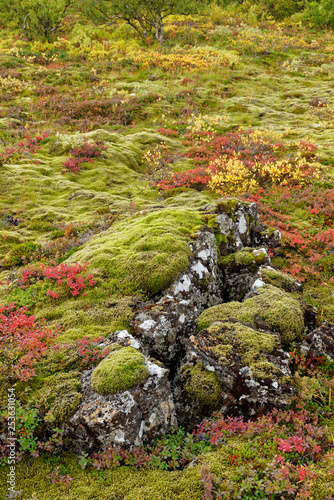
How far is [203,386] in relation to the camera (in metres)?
4.88

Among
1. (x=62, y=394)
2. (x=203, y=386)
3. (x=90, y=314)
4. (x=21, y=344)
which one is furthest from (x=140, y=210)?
(x=62, y=394)

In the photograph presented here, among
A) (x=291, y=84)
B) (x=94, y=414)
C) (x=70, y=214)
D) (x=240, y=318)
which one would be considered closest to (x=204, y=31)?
(x=291, y=84)

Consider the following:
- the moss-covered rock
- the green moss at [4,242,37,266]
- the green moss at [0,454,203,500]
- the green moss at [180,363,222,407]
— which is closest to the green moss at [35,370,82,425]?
the green moss at [0,454,203,500]

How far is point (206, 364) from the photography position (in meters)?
5.10

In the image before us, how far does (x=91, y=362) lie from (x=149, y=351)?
1064mm

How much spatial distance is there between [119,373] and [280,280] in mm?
4887

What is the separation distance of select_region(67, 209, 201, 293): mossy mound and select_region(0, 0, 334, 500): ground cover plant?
0.04 m

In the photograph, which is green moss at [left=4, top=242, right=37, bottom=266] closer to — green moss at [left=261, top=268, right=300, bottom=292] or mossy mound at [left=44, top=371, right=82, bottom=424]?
mossy mound at [left=44, top=371, right=82, bottom=424]

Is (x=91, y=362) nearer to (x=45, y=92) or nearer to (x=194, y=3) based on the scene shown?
(x=45, y=92)

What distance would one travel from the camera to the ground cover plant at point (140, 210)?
389cm

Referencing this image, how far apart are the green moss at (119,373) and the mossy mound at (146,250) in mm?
2091

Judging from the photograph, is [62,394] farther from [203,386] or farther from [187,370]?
[203,386]

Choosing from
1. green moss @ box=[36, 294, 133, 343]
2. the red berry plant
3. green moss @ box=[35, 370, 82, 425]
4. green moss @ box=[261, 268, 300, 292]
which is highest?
the red berry plant

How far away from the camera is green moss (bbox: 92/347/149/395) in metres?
4.29
